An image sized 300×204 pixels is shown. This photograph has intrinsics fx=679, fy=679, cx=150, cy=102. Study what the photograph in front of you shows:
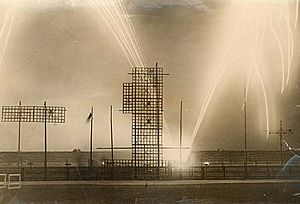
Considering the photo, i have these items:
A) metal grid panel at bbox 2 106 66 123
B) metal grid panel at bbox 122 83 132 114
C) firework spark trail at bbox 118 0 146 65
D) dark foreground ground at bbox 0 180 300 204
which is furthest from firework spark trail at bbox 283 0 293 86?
metal grid panel at bbox 2 106 66 123

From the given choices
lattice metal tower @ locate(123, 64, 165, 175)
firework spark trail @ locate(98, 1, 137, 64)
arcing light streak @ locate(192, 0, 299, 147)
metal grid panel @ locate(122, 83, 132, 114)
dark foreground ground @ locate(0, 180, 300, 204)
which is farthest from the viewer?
metal grid panel @ locate(122, 83, 132, 114)

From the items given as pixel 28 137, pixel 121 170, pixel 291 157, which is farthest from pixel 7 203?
pixel 291 157

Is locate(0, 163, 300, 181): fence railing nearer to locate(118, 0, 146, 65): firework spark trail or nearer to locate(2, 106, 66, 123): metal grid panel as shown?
locate(2, 106, 66, 123): metal grid panel

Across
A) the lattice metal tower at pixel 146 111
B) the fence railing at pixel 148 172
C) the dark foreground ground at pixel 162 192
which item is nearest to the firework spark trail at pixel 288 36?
the fence railing at pixel 148 172

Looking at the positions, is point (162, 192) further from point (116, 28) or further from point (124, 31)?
point (116, 28)

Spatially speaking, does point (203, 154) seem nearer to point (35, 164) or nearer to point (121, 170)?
point (121, 170)

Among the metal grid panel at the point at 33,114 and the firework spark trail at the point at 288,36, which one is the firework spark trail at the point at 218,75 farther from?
the metal grid panel at the point at 33,114
